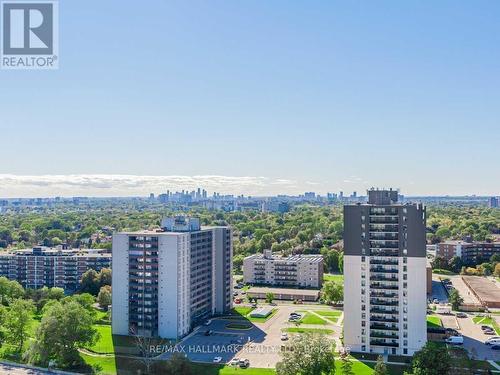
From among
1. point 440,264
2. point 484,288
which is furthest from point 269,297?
point 440,264

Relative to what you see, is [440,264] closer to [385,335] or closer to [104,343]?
[385,335]

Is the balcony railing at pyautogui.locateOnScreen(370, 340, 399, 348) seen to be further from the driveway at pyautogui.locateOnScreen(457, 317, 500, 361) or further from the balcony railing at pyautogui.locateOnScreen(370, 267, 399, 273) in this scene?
the driveway at pyautogui.locateOnScreen(457, 317, 500, 361)

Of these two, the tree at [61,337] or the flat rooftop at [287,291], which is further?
the flat rooftop at [287,291]

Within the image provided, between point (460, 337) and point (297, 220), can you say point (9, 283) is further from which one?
point (297, 220)

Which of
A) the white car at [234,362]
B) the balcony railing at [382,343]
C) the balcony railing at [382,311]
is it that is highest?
the balcony railing at [382,311]

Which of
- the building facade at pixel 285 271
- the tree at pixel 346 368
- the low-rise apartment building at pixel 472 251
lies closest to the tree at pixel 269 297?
the building facade at pixel 285 271

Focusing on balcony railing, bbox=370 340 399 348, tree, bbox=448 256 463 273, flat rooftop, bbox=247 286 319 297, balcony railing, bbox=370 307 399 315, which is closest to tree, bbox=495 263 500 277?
tree, bbox=448 256 463 273

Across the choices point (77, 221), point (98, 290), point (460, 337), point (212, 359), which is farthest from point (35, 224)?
point (460, 337)

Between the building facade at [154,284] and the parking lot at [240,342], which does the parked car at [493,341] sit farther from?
the building facade at [154,284]
